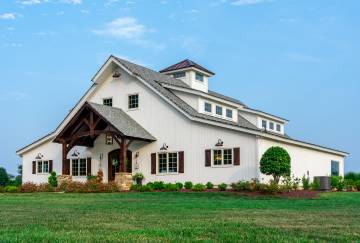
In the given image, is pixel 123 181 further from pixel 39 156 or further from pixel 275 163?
pixel 39 156

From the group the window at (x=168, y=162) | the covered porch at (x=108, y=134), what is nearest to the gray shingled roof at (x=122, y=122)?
the covered porch at (x=108, y=134)

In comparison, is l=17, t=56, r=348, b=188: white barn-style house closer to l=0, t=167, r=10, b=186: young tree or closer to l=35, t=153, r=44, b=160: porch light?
l=35, t=153, r=44, b=160: porch light

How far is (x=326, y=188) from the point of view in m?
32.6

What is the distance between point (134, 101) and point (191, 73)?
18.2ft

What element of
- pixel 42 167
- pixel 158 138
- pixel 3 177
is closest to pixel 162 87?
pixel 158 138

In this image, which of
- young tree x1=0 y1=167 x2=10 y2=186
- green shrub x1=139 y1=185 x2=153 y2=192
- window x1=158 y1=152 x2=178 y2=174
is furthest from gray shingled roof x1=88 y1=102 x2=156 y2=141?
young tree x1=0 y1=167 x2=10 y2=186

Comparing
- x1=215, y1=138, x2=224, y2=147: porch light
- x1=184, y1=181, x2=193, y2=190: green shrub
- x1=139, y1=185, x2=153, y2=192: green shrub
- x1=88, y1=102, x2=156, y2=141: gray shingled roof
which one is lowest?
x1=139, y1=185, x2=153, y2=192: green shrub

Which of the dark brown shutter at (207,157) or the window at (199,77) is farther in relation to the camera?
the window at (199,77)

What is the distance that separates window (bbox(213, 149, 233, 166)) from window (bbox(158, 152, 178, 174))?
2879mm

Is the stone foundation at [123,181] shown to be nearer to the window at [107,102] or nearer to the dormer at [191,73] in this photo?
the window at [107,102]

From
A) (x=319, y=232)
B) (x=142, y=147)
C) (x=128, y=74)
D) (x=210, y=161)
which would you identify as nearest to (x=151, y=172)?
(x=142, y=147)

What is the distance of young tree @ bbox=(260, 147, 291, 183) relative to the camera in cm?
2841

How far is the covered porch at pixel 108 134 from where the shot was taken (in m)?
32.0

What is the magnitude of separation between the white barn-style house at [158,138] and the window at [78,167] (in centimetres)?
→ 7
